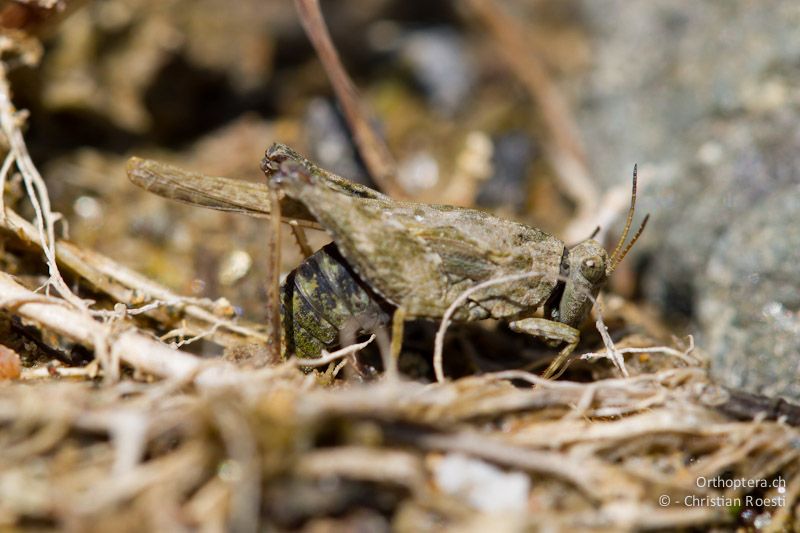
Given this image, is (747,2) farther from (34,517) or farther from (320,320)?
(34,517)

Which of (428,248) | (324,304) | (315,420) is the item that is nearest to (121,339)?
(324,304)

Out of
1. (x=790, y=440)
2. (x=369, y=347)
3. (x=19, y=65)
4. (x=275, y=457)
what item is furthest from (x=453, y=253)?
(x=19, y=65)

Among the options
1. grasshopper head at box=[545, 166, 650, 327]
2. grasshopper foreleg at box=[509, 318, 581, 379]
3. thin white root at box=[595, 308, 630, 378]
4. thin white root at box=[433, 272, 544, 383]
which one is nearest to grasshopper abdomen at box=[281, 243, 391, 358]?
thin white root at box=[433, 272, 544, 383]

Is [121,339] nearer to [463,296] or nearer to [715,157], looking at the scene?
[463,296]

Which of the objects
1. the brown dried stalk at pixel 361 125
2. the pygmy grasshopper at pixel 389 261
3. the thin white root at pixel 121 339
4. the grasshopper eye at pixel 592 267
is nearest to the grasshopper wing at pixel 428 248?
the pygmy grasshopper at pixel 389 261

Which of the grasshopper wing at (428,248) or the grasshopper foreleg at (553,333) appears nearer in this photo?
the grasshopper wing at (428,248)

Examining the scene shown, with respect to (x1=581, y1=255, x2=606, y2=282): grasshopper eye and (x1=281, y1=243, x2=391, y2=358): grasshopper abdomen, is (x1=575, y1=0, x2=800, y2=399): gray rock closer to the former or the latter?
(x1=581, y1=255, x2=606, y2=282): grasshopper eye

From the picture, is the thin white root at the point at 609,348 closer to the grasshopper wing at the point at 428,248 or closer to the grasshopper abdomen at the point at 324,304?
the grasshopper wing at the point at 428,248
